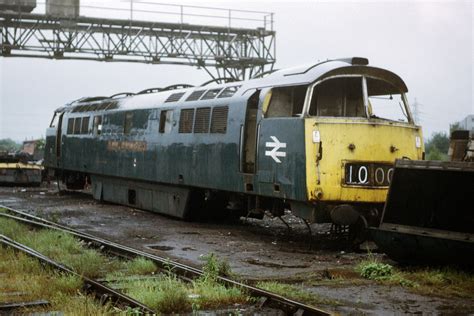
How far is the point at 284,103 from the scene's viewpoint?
11.7 metres

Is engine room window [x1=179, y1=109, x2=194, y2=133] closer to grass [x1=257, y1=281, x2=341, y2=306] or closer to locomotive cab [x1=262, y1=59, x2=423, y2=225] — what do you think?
locomotive cab [x1=262, y1=59, x2=423, y2=225]

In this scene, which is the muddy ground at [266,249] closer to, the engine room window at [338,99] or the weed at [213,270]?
the weed at [213,270]

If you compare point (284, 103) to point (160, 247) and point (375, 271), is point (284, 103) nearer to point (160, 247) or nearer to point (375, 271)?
point (160, 247)

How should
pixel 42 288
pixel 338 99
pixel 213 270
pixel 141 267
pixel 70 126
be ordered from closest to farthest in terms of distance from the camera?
pixel 42 288, pixel 213 270, pixel 141 267, pixel 338 99, pixel 70 126

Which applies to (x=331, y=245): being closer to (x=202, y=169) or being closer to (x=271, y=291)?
(x=202, y=169)

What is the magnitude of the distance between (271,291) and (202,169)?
687 centimetres

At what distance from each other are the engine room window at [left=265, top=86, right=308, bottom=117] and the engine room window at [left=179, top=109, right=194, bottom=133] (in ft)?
10.3

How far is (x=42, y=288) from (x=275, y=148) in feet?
16.3

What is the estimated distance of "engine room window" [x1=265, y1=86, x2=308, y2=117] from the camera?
454 inches

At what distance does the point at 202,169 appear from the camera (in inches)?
544

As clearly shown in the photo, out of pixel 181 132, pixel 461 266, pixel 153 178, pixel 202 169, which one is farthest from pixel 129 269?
pixel 153 178

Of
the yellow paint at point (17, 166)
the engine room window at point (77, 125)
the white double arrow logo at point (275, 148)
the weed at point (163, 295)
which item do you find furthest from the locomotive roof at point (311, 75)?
the yellow paint at point (17, 166)

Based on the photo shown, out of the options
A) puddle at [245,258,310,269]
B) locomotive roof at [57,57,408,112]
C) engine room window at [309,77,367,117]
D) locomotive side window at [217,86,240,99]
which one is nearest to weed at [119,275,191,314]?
puddle at [245,258,310,269]

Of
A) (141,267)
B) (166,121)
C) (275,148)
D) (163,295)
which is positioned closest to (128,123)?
(166,121)
